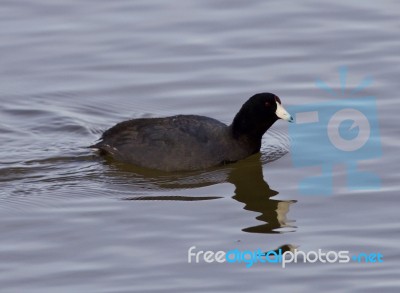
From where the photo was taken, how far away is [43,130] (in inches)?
472

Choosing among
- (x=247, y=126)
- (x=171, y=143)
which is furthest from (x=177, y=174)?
(x=247, y=126)

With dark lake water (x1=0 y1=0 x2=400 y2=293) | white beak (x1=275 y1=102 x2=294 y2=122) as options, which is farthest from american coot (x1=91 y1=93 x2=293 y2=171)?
dark lake water (x1=0 y1=0 x2=400 y2=293)

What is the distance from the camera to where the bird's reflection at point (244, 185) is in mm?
9930

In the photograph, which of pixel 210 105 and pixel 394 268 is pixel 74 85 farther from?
pixel 394 268

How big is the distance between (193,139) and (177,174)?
378 mm

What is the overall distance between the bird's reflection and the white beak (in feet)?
1.66

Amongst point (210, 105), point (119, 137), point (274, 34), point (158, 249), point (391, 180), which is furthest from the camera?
point (274, 34)

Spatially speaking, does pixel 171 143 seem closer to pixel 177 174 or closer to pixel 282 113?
pixel 177 174

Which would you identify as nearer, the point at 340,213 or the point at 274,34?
the point at 340,213

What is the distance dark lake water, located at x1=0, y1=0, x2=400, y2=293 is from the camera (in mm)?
8766

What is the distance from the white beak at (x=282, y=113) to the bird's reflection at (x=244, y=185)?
50 cm

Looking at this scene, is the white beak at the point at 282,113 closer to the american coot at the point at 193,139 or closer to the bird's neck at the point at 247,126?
the american coot at the point at 193,139

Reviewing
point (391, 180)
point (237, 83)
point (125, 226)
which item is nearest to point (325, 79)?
point (237, 83)

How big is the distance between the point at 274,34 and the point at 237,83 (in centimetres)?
Answer: 151
